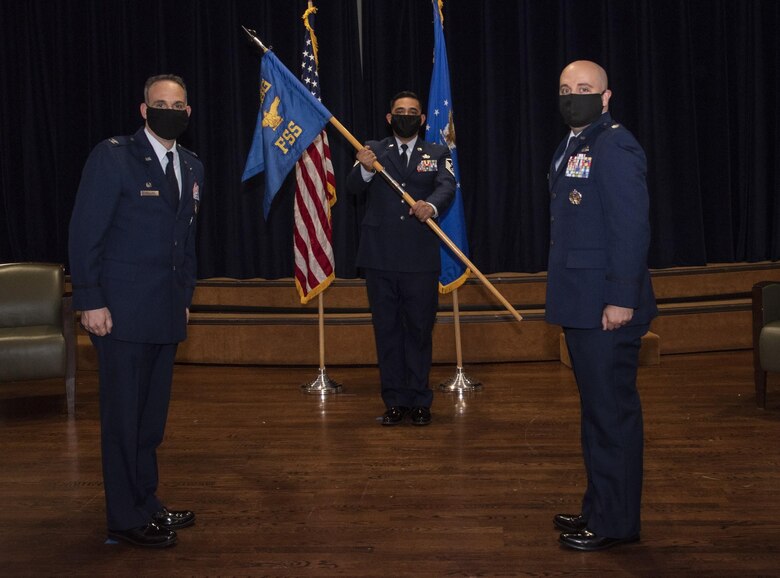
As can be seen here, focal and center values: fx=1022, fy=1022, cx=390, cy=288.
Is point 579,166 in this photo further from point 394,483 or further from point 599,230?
point 394,483

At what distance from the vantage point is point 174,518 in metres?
3.74

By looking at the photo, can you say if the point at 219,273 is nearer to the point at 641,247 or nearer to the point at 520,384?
the point at 520,384

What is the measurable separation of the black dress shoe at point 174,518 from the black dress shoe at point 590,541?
1.36 m

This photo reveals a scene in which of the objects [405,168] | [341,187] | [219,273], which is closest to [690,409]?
[405,168]

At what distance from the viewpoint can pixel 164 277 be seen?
3504 millimetres

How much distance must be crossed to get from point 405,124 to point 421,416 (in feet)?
4.96

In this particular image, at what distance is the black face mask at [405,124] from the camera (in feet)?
17.1

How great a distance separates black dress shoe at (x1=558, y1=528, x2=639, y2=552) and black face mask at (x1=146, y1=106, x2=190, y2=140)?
193cm

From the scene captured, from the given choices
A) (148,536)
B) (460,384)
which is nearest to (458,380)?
(460,384)

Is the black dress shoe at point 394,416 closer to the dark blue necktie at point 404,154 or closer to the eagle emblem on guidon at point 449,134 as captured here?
the dark blue necktie at point 404,154

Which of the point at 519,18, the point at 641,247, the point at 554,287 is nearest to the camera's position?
the point at 641,247

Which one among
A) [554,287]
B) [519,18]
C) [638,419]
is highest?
[519,18]

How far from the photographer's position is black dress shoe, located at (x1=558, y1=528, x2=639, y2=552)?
3.41 meters

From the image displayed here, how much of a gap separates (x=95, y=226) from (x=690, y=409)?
11.3 feet
